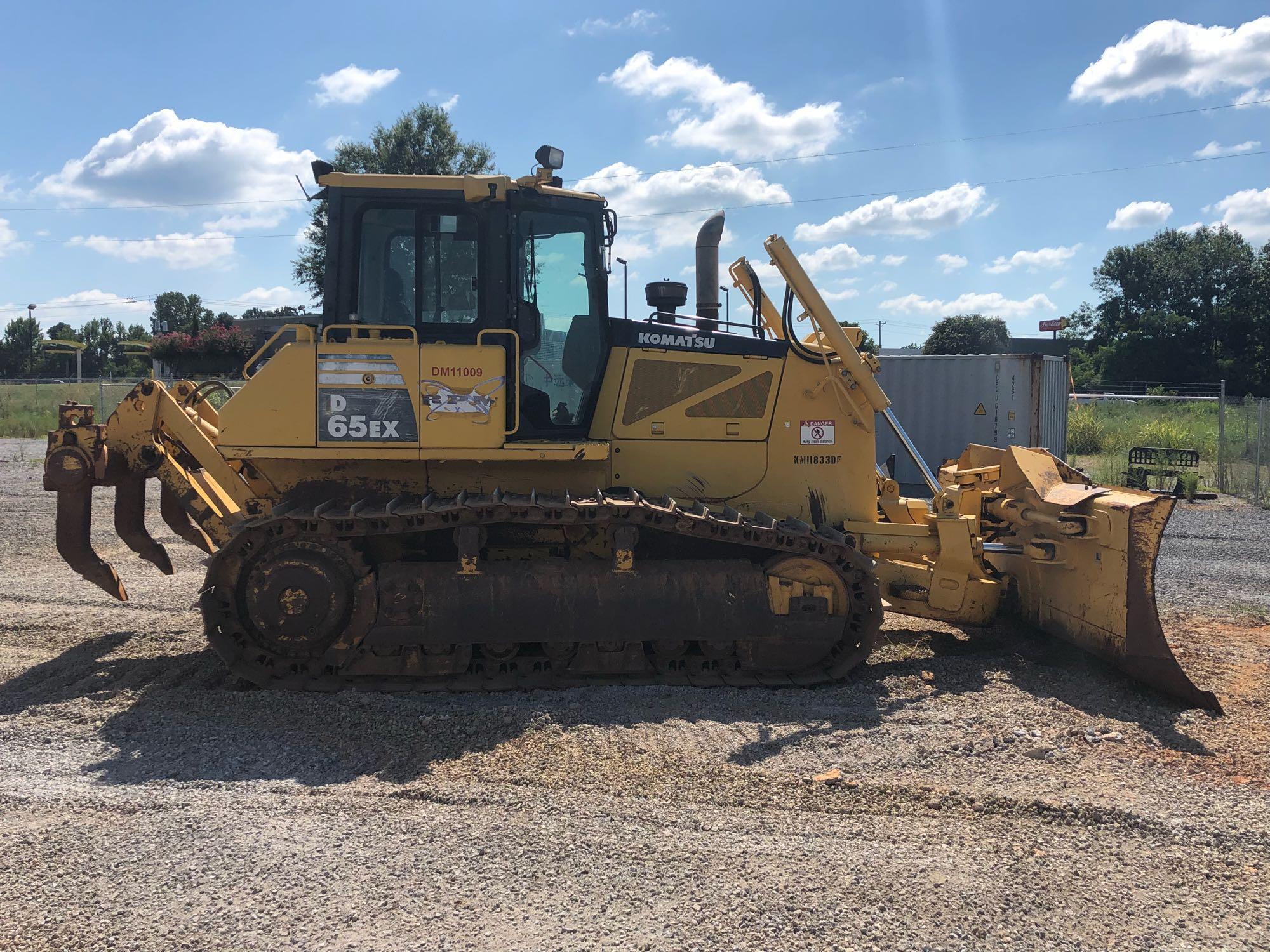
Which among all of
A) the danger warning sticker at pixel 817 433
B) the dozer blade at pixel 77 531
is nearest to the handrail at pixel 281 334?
the dozer blade at pixel 77 531

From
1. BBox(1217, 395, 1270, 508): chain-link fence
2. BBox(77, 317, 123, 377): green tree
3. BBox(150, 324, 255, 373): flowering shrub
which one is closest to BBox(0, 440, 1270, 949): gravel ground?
BBox(1217, 395, 1270, 508): chain-link fence

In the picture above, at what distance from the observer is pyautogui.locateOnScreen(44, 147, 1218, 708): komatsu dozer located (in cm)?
602

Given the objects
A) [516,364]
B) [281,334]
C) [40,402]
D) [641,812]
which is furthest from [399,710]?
[40,402]

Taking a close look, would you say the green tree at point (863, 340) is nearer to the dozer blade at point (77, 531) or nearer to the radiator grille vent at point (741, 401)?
the radiator grille vent at point (741, 401)

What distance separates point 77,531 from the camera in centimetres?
677

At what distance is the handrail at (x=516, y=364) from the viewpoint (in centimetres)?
605

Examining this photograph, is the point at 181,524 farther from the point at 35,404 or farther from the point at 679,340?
the point at 35,404

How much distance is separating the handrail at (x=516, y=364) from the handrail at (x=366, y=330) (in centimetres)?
45

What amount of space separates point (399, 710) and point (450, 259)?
10.0ft

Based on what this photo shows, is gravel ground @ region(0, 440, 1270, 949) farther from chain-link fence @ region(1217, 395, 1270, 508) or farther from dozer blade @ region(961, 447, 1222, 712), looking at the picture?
chain-link fence @ region(1217, 395, 1270, 508)

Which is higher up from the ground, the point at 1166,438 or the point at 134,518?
the point at 1166,438

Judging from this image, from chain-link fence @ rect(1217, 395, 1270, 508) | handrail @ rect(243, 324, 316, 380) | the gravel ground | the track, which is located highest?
handrail @ rect(243, 324, 316, 380)

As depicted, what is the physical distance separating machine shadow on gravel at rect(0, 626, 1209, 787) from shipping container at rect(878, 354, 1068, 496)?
34.6ft

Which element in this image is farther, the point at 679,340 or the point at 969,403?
the point at 969,403
